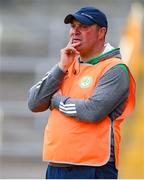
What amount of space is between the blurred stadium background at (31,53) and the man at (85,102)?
3.62 metres

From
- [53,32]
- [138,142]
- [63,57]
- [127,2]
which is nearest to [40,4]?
[53,32]

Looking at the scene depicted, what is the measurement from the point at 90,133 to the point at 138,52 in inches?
174

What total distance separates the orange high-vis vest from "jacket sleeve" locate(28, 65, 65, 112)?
51 millimetres

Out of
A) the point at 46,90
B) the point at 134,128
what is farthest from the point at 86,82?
the point at 134,128

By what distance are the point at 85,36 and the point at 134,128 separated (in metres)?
3.52

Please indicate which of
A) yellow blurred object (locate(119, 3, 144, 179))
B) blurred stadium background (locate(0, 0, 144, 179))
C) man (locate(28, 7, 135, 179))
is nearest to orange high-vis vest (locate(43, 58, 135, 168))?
man (locate(28, 7, 135, 179))

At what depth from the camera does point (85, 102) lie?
321cm

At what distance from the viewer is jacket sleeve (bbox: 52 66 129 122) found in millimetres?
3191

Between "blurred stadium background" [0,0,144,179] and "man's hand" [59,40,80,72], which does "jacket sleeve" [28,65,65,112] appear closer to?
"man's hand" [59,40,80,72]

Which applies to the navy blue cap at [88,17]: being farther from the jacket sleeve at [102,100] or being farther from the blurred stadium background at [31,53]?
the blurred stadium background at [31,53]

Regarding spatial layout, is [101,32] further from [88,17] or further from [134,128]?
[134,128]

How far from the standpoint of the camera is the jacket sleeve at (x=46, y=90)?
329cm

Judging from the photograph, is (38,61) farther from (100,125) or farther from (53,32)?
(100,125)

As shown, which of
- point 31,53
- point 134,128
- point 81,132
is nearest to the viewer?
point 81,132
